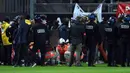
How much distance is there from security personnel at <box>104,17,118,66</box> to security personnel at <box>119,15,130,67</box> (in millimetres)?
312

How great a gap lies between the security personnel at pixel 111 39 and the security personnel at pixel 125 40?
31cm

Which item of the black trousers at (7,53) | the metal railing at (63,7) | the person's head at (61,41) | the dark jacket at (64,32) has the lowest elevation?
the black trousers at (7,53)

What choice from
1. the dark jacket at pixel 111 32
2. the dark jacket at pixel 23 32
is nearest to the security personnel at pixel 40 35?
the dark jacket at pixel 23 32

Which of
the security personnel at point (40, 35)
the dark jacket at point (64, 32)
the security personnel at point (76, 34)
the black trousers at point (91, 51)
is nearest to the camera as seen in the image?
the security personnel at point (76, 34)

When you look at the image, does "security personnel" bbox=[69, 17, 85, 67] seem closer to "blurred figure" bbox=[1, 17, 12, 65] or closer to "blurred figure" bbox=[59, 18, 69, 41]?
"blurred figure" bbox=[59, 18, 69, 41]

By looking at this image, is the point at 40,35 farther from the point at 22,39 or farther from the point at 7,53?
the point at 7,53

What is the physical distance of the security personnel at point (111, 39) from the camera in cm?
2320

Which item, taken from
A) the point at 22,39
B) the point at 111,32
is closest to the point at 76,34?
the point at 111,32

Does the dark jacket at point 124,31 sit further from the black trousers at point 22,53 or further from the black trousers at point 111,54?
the black trousers at point 22,53

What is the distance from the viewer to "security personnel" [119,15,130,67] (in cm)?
2295

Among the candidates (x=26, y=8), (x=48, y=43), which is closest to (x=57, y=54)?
(x=48, y=43)

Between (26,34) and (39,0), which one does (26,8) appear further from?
(26,34)

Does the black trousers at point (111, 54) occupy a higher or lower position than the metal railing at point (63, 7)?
lower

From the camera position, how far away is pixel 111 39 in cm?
2325
